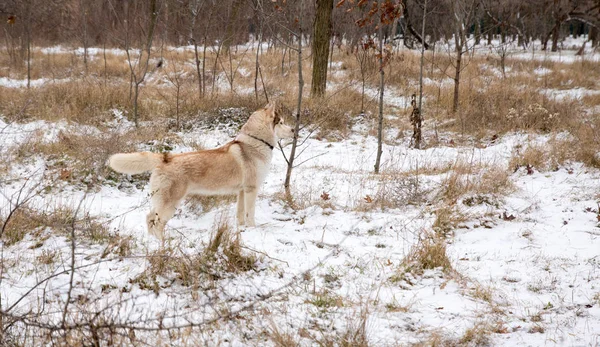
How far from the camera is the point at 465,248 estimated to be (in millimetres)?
4137

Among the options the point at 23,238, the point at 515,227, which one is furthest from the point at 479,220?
the point at 23,238

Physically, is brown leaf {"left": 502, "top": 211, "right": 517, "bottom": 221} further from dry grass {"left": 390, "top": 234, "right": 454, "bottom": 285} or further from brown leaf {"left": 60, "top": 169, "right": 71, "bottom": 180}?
brown leaf {"left": 60, "top": 169, "right": 71, "bottom": 180}

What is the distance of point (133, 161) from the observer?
13.1ft

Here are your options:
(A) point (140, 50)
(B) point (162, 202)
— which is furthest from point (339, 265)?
(A) point (140, 50)

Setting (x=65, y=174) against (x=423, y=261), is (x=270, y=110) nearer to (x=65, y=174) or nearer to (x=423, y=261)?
(x=423, y=261)

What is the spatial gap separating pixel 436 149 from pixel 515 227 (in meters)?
3.66

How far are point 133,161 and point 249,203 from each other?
1331mm

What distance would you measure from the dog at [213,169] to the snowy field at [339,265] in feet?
0.97

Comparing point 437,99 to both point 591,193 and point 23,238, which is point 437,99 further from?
point 23,238

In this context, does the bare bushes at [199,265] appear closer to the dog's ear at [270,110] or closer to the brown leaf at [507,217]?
the dog's ear at [270,110]

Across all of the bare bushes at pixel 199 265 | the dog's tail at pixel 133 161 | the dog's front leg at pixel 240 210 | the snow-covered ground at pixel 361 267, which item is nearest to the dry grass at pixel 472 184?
the snow-covered ground at pixel 361 267

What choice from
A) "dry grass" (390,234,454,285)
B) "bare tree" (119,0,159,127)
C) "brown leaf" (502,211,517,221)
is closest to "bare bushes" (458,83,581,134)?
"brown leaf" (502,211,517,221)

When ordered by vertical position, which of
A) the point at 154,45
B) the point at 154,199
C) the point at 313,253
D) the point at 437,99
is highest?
the point at 154,45

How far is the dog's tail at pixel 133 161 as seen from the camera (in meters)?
3.93
